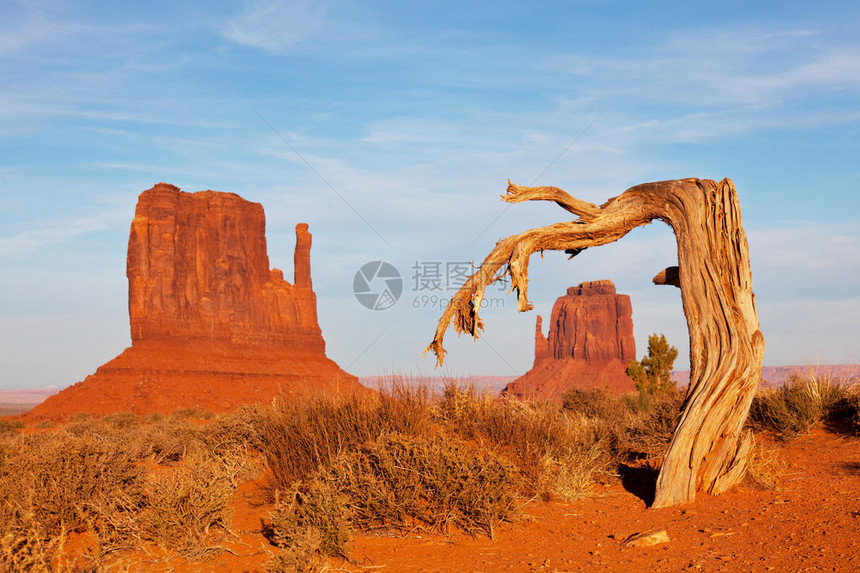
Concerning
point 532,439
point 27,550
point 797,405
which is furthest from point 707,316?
point 27,550

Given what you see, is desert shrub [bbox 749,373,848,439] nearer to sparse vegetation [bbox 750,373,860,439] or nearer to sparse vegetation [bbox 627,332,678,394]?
sparse vegetation [bbox 750,373,860,439]

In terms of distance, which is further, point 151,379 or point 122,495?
point 151,379

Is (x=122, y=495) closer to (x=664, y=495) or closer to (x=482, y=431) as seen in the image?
(x=482, y=431)

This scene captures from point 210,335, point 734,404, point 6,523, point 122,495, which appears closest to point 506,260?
point 734,404

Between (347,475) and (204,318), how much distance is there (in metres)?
68.3

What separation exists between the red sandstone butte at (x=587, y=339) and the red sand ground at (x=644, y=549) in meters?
90.8

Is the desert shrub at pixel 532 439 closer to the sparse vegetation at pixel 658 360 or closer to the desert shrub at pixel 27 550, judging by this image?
the desert shrub at pixel 27 550

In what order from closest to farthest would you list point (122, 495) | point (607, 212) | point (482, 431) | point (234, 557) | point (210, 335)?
1. point (234, 557)
2. point (122, 495)
3. point (607, 212)
4. point (482, 431)
5. point (210, 335)

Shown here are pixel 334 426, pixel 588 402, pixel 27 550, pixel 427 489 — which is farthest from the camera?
pixel 588 402

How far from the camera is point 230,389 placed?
61344 mm

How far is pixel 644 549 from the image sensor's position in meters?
6.01

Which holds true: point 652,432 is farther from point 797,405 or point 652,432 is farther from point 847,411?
point 847,411

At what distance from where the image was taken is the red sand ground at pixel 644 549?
5570 millimetres

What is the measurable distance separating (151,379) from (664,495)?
190 ft
